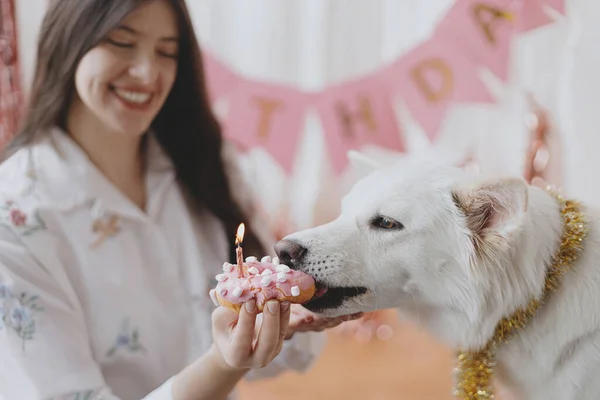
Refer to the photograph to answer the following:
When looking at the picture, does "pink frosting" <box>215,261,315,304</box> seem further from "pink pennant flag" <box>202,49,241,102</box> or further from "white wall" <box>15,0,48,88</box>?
"pink pennant flag" <box>202,49,241,102</box>

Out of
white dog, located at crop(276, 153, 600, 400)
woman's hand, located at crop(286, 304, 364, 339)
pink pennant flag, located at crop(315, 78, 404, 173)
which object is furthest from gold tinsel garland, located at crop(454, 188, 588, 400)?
pink pennant flag, located at crop(315, 78, 404, 173)

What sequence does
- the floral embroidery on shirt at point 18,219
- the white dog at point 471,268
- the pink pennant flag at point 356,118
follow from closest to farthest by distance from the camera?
the white dog at point 471,268 → the floral embroidery on shirt at point 18,219 → the pink pennant flag at point 356,118

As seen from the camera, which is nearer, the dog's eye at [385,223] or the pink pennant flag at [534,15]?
the dog's eye at [385,223]

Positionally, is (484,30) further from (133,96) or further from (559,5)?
(133,96)

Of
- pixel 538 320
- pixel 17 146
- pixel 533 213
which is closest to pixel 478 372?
pixel 538 320

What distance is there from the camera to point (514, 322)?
0.86 metres

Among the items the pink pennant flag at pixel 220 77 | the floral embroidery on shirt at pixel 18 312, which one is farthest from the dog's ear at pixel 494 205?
the pink pennant flag at pixel 220 77

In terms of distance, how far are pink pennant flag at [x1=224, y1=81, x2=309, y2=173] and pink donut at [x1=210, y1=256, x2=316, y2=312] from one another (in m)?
1.52

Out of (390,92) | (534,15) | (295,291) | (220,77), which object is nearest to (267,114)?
(220,77)

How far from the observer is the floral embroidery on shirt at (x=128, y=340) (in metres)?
1.06

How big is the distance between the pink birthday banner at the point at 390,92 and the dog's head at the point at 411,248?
1.24 meters

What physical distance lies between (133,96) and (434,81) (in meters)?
1.35

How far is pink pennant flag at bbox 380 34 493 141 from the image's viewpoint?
6.78ft

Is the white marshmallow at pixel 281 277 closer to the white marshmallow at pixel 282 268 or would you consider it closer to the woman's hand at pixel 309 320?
the white marshmallow at pixel 282 268
